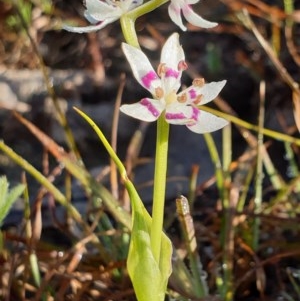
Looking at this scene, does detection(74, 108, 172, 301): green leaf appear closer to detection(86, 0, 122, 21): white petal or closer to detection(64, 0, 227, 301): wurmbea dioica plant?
detection(64, 0, 227, 301): wurmbea dioica plant

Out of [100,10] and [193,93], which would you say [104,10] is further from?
[193,93]

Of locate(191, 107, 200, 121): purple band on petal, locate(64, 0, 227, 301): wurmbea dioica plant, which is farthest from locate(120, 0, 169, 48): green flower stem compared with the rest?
locate(191, 107, 200, 121): purple band on petal

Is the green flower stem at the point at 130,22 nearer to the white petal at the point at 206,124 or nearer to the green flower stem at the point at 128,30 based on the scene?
the green flower stem at the point at 128,30

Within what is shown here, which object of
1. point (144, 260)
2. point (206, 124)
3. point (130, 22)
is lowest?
point (144, 260)

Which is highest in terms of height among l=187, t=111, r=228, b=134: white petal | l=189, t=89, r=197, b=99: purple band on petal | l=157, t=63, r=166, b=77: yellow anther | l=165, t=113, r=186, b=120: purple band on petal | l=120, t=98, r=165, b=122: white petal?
l=157, t=63, r=166, b=77: yellow anther

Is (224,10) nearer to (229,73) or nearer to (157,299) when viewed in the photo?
(229,73)

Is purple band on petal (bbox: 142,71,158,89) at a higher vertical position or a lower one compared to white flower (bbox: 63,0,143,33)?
lower

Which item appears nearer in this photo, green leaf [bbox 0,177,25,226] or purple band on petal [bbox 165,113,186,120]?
purple band on petal [bbox 165,113,186,120]

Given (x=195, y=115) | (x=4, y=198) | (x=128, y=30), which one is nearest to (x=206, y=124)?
(x=195, y=115)

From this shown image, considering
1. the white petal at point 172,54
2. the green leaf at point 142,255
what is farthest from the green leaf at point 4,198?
the white petal at point 172,54
